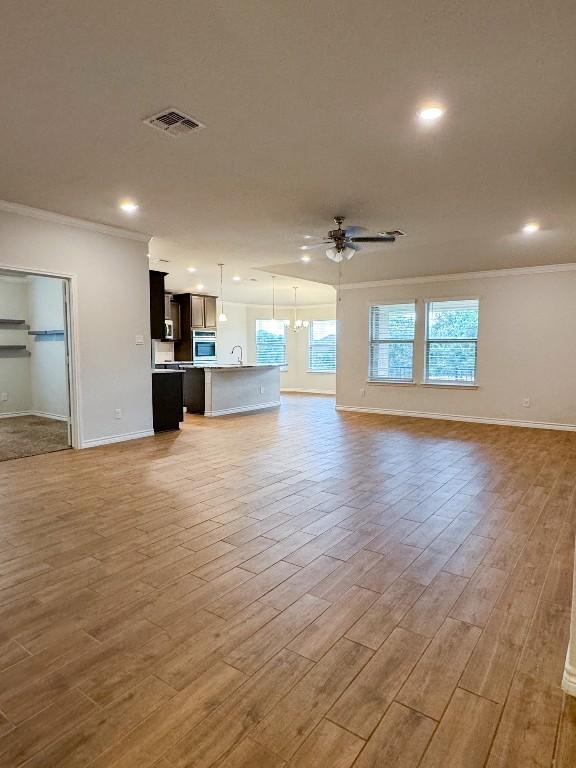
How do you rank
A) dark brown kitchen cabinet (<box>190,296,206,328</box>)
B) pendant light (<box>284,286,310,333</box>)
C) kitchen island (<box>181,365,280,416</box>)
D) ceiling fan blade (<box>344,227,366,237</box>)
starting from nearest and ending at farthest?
1. ceiling fan blade (<box>344,227,366,237</box>)
2. kitchen island (<box>181,365,280,416</box>)
3. dark brown kitchen cabinet (<box>190,296,206,328</box>)
4. pendant light (<box>284,286,310,333</box>)

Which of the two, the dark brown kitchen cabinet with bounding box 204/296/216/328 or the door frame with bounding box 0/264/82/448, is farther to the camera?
the dark brown kitchen cabinet with bounding box 204/296/216/328

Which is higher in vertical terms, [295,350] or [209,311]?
[209,311]

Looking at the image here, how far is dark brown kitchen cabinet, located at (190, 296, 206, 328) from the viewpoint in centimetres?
1068

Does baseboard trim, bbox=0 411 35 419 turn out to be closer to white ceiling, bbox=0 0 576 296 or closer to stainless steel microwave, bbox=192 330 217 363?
stainless steel microwave, bbox=192 330 217 363

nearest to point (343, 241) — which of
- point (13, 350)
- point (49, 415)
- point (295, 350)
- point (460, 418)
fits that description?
point (460, 418)

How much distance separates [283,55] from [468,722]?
9.45 ft

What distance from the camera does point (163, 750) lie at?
138 cm

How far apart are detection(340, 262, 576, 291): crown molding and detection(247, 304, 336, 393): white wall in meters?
3.38

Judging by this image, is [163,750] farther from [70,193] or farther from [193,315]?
[193,315]

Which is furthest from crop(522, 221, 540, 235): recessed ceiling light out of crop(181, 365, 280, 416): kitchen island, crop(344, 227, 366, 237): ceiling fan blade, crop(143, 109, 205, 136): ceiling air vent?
crop(181, 365, 280, 416): kitchen island

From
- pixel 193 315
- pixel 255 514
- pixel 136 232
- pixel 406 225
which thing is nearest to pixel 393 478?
pixel 255 514

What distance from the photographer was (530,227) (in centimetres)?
509

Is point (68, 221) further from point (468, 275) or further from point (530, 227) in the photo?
point (468, 275)

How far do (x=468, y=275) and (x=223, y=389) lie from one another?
4.76 m
